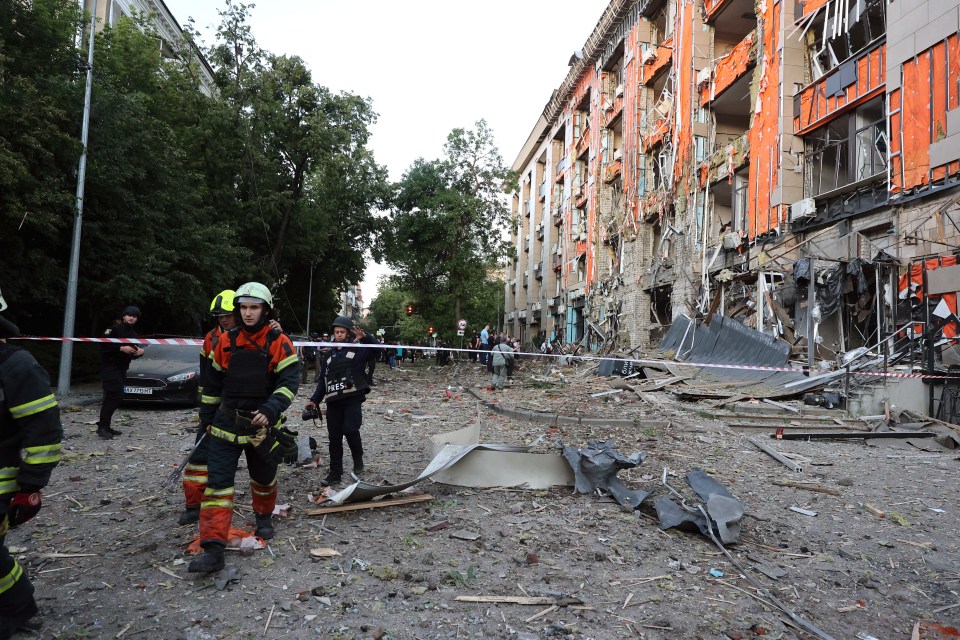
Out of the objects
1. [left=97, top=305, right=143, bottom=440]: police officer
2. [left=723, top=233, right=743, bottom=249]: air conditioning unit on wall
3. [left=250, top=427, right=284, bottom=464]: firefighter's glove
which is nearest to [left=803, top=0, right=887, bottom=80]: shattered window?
[left=723, top=233, right=743, bottom=249]: air conditioning unit on wall

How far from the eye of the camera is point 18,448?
9.20ft

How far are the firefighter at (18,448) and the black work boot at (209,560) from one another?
0.91 metres

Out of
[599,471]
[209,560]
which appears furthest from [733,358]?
[209,560]

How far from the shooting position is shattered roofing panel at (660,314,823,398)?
12398 mm

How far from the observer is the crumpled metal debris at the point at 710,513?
174 inches

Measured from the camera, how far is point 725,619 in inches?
131

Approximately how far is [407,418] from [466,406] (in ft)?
7.46

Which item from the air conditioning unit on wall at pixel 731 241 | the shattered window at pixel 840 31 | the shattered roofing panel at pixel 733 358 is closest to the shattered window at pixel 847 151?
the shattered window at pixel 840 31

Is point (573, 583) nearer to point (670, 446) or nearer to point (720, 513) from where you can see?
point (720, 513)

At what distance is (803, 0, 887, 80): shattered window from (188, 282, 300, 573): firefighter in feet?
51.2

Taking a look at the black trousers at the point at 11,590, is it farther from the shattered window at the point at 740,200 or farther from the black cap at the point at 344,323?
the shattered window at the point at 740,200

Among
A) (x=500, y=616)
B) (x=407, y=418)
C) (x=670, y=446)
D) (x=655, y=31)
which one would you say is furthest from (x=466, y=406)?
(x=655, y=31)

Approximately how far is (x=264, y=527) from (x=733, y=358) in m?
13.1

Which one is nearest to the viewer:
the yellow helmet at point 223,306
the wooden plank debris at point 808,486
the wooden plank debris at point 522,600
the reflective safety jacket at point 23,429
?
the reflective safety jacket at point 23,429
